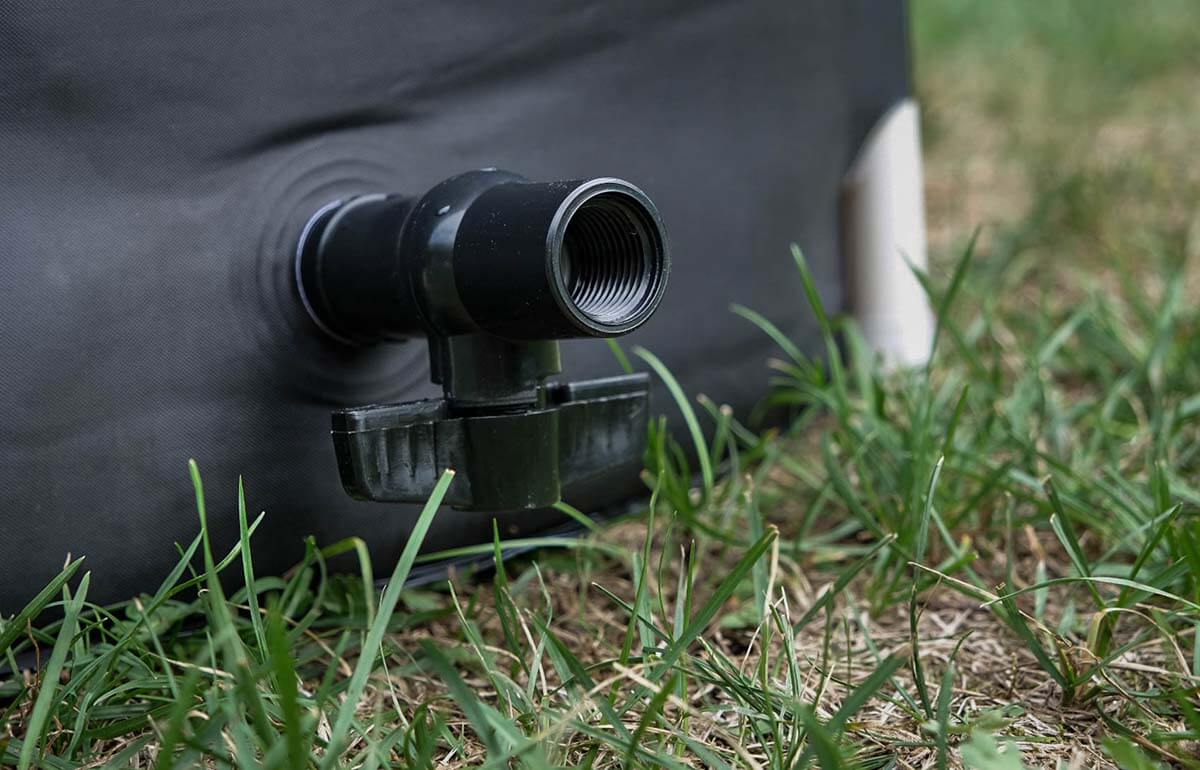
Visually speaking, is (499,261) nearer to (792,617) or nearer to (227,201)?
(227,201)

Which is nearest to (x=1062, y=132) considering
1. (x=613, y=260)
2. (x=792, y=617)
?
(x=792, y=617)

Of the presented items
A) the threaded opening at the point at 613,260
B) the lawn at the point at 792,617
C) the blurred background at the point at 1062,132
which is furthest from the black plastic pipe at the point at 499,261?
the blurred background at the point at 1062,132

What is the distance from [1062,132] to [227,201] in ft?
6.36

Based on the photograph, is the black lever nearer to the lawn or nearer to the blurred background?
the lawn

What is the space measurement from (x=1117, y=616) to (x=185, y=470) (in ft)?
2.04

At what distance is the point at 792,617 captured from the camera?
0.81 metres

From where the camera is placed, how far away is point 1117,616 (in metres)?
0.70

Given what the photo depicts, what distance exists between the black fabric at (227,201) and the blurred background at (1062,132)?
0.55m

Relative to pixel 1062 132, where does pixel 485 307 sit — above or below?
A: below

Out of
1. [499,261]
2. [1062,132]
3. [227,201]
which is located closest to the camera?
[499,261]

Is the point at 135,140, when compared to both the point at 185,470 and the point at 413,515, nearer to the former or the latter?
the point at 185,470

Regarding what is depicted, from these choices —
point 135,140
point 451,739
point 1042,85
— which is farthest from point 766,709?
point 1042,85

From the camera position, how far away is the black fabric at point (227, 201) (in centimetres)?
67

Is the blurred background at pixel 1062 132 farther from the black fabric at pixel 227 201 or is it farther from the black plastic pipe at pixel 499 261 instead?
the black plastic pipe at pixel 499 261
